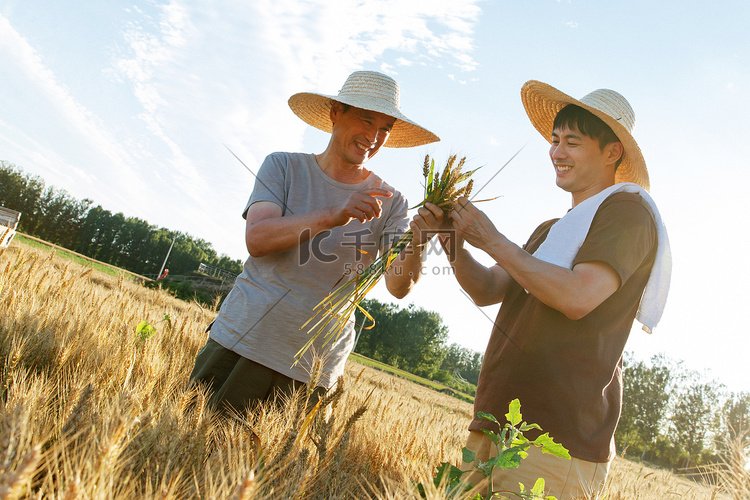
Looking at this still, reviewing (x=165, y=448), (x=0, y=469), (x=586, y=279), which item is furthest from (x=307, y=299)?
(x=0, y=469)

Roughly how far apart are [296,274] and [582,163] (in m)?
1.53

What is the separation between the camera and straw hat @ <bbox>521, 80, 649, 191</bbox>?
84.9 inches

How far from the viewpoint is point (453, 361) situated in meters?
94.6

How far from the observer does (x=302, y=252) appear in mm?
2443

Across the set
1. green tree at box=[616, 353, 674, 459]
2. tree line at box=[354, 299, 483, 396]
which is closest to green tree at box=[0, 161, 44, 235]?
tree line at box=[354, 299, 483, 396]

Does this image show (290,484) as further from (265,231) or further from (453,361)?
(453,361)

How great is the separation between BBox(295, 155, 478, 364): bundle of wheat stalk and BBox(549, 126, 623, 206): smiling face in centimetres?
43

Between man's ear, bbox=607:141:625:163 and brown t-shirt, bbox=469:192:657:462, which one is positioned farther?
man's ear, bbox=607:141:625:163

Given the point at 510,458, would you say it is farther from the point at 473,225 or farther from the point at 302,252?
the point at 302,252

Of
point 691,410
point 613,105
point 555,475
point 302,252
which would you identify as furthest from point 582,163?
point 691,410

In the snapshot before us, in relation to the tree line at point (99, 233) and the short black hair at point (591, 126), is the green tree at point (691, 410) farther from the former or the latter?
the tree line at point (99, 233)

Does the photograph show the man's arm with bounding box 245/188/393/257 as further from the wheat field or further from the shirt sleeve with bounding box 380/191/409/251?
the wheat field

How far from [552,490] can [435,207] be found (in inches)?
50.0

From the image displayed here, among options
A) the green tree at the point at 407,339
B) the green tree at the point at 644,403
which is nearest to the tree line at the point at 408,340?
the green tree at the point at 407,339
